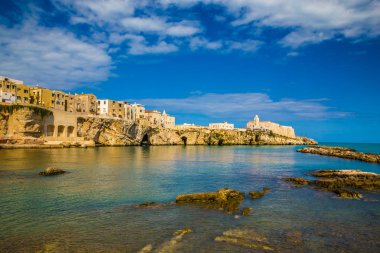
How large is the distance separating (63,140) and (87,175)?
181 feet

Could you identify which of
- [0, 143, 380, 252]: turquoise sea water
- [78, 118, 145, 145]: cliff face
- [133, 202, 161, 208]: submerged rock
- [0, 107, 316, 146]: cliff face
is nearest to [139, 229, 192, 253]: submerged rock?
[0, 143, 380, 252]: turquoise sea water

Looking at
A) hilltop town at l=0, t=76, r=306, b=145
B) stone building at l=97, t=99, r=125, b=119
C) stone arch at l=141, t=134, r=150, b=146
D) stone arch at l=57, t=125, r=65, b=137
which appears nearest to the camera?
hilltop town at l=0, t=76, r=306, b=145

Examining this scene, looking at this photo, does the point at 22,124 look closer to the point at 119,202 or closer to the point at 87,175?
the point at 87,175

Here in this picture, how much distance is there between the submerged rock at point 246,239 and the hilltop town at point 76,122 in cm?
6769

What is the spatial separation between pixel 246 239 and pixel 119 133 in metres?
89.1

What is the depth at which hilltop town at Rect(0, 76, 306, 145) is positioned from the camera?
6788 cm

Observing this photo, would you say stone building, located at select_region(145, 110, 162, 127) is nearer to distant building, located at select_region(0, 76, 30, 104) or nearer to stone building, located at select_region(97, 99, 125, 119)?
stone building, located at select_region(97, 99, 125, 119)

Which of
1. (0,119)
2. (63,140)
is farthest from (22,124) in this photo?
(63,140)

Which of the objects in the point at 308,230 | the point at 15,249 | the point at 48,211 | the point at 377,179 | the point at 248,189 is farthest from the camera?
the point at 377,179

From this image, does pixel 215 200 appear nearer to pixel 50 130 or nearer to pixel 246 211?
pixel 246 211

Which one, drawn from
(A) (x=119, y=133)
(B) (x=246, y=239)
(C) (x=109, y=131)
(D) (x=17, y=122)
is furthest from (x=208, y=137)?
(B) (x=246, y=239)

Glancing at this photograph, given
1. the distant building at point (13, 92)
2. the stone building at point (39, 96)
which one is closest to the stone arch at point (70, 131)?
the stone building at point (39, 96)

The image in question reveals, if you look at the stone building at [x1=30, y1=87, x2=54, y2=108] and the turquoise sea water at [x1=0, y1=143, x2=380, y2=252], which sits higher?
the stone building at [x1=30, y1=87, x2=54, y2=108]

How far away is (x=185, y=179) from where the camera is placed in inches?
1145
